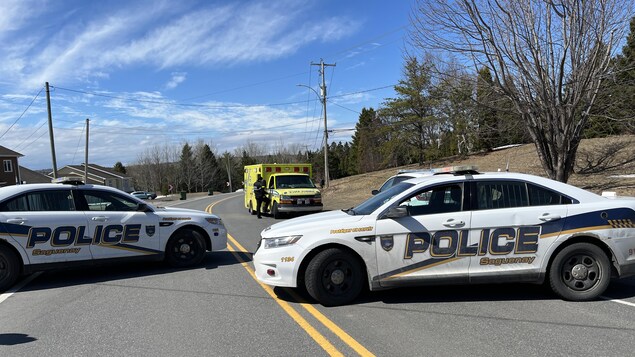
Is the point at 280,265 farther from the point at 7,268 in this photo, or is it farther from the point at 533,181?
the point at 7,268

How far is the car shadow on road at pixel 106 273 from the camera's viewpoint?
22.9 ft

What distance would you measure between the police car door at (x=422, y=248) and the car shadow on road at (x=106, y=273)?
3.79m

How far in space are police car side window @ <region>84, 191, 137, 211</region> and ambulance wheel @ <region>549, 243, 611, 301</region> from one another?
21.3 ft

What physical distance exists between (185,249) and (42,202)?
7.77 ft

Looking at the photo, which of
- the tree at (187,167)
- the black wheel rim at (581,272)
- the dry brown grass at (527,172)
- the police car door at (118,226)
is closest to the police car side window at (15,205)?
the police car door at (118,226)

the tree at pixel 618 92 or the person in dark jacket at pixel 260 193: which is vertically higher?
the tree at pixel 618 92

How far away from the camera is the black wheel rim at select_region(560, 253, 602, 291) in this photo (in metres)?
5.34

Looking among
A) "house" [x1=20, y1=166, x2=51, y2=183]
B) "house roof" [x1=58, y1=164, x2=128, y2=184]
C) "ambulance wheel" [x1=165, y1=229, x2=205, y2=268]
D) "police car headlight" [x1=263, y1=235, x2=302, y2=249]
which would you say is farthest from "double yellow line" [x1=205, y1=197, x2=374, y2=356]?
"house roof" [x1=58, y1=164, x2=128, y2=184]

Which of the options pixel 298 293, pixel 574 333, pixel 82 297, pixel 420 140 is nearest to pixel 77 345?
pixel 82 297

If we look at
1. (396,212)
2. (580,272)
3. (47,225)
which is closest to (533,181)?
(580,272)

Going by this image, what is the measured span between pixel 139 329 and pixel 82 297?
1897 mm

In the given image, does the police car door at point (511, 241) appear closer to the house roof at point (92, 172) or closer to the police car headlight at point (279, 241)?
the police car headlight at point (279, 241)

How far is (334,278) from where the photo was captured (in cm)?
530

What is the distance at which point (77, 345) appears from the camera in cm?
431
